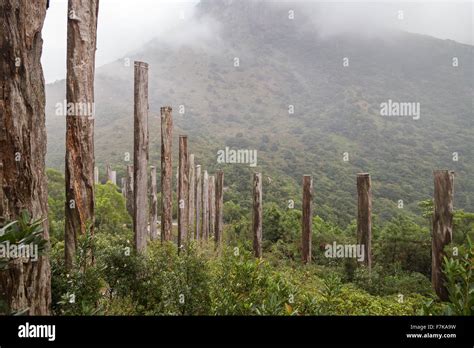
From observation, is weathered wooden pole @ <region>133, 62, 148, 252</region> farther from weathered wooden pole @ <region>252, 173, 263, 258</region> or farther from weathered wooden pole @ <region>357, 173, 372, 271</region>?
weathered wooden pole @ <region>252, 173, 263, 258</region>

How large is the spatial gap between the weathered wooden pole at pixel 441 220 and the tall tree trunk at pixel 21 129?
19.6ft

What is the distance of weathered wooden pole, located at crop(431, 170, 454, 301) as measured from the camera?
6.68 m

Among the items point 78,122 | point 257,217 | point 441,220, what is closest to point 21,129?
point 78,122

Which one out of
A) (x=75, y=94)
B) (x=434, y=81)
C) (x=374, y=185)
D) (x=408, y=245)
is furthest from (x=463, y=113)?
(x=75, y=94)

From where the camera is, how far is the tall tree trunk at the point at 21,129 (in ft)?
9.67

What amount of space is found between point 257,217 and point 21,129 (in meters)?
10.8

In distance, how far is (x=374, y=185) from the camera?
31.3 meters

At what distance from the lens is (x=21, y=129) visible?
3035mm

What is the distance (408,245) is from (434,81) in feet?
228

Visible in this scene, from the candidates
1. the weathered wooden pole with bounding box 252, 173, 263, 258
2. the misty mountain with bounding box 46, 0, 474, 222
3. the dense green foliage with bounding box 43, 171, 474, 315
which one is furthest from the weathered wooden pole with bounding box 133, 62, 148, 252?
the weathered wooden pole with bounding box 252, 173, 263, 258

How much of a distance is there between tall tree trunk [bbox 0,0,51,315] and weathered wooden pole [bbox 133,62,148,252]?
3.78 m

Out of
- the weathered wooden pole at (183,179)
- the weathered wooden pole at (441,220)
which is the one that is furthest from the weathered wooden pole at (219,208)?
the weathered wooden pole at (441,220)

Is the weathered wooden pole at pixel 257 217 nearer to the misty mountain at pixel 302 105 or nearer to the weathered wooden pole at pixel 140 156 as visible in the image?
the misty mountain at pixel 302 105
